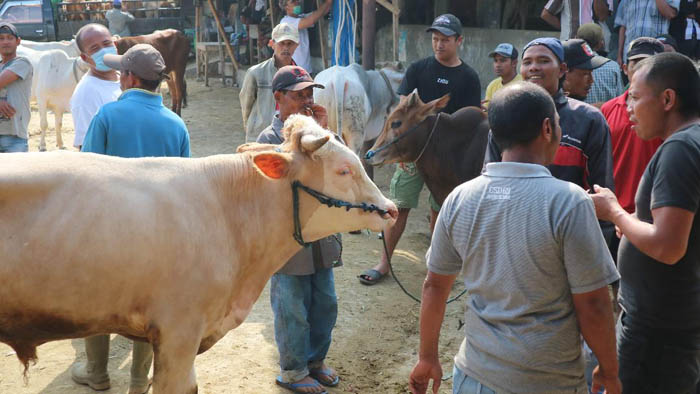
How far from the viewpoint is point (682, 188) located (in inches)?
103

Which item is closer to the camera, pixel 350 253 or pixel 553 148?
pixel 553 148

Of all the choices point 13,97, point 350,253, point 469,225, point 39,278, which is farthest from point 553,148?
point 13,97

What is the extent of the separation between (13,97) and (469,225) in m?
5.36

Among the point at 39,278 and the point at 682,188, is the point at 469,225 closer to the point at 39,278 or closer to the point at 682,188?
the point at 682,188

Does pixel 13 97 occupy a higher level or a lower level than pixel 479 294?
higher

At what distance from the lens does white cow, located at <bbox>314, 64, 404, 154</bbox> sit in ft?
27.6

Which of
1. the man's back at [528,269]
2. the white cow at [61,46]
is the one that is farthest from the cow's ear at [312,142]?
the white cow at [61,46]

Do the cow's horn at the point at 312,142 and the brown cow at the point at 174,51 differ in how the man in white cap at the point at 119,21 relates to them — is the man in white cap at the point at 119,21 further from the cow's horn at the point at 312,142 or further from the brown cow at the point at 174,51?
the cow's horn at the point at 312,142

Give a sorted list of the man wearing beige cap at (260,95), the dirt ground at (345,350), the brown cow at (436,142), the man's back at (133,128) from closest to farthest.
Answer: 1. the man's back at (133,128)
2. the dirt ground at (345,350)
3. the brown cow at (436,142)
4. the man wearing beige cap at (260,95)

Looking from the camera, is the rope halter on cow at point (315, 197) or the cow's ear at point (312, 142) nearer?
the cow's ear at point (312, 142)

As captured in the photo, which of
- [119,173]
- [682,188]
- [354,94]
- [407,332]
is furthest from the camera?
[354,94]

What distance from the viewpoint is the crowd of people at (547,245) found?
235cm

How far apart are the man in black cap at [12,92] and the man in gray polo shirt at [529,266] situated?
5.21 meters

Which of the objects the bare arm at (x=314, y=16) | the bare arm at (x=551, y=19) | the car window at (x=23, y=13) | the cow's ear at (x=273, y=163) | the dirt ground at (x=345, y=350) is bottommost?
the dirt ground at (x=345, y=350)
